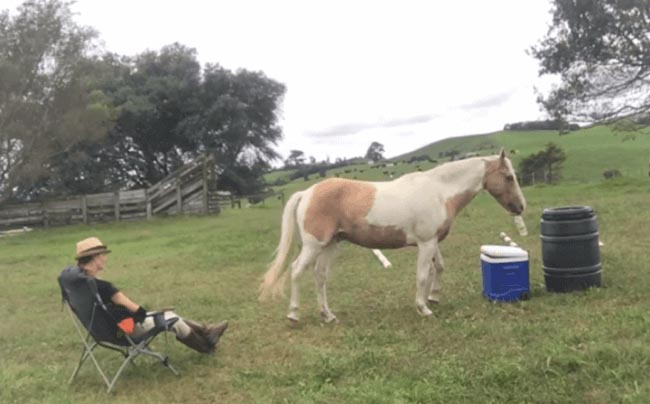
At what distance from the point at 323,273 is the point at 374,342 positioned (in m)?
1.44

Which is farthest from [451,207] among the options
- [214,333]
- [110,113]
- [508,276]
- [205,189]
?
[110,113]

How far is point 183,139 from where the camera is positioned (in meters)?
35.3

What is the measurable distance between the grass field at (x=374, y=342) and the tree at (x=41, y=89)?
46.7ft

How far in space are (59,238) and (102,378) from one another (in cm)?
1654

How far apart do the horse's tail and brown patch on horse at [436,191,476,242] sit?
172cm

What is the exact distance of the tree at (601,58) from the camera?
24.0m

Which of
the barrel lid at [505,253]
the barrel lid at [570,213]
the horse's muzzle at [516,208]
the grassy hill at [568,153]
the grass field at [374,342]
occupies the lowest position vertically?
the grass field at [374,342]

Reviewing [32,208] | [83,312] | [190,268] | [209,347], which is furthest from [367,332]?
[32,208]

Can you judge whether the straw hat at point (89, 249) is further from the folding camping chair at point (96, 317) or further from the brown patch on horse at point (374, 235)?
the brown patch on horse at point (374, 235)

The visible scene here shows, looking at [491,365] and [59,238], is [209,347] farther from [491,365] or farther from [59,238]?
[59,238]

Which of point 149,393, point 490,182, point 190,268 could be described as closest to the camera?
point 149,393

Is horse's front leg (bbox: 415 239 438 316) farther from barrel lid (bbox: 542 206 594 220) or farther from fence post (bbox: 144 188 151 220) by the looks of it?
fence post (bbox: 144 188 151 220)

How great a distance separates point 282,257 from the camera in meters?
6.99

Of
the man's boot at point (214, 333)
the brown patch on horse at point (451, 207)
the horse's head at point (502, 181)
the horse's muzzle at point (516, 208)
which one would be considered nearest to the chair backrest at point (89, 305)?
the man's boot at point (214, 333)
